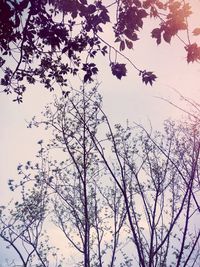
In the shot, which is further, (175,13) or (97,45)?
(97,45)

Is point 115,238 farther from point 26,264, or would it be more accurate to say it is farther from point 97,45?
point 97,45

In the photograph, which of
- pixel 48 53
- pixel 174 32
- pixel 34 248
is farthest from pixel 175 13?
pixel 34 248

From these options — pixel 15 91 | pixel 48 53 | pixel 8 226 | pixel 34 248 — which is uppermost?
pixel 8 226

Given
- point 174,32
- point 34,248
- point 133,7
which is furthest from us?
point 34,248

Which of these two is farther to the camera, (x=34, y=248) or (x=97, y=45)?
(x=34, y=248)

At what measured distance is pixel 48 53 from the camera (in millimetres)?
6086

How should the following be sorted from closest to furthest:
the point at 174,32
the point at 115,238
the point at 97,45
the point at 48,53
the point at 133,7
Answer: the point at 174,32 → the point at 133,7 → the point at 97,45 → the point at 48,53 → the point at 115,238

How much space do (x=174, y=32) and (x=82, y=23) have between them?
1852 mm

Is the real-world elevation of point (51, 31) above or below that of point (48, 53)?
below

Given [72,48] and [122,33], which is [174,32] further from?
[72,48]

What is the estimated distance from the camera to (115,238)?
18172mm

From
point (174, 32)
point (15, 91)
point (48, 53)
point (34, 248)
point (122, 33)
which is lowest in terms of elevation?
point (174, 32)

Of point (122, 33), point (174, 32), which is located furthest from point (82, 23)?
point (174, 32)

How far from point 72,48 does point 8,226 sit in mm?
19350
